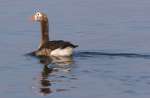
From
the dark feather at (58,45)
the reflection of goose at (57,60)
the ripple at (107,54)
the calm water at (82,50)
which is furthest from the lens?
the dark feather at (58,45)

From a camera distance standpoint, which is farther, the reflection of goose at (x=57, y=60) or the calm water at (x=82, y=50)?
the reflection of goose at (x=57, y=60)

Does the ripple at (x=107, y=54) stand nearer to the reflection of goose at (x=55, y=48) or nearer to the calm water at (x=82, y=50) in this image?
the calm water at (x=82, y=50)

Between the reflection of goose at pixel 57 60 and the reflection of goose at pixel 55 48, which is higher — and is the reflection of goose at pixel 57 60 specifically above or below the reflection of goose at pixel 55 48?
below

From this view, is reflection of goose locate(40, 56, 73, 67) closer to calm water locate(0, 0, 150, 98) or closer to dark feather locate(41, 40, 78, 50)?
calm water locate(0, 0, 150, 98)

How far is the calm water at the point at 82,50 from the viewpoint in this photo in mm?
17000

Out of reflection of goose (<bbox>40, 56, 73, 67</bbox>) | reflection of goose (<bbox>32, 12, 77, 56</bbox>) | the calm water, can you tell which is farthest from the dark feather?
the calm water

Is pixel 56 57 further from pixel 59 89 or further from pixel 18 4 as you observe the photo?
pixel 18 4

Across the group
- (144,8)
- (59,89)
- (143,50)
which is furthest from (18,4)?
(59,89)

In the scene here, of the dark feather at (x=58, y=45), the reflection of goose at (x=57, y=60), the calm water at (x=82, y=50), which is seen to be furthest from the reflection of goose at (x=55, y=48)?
the calm water at (x=82, y=50)

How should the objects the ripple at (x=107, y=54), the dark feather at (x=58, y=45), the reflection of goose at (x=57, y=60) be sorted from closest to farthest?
the reflection of goose at (x=57, y=60) < the ripple at (x=107, y=54) < the dark feather at (x=58, y=45)

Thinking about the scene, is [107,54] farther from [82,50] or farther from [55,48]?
[55,48]

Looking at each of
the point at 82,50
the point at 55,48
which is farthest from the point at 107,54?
the point at 55,48

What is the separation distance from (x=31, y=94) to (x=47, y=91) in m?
0.47

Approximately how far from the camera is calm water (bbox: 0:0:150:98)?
17000 mm
